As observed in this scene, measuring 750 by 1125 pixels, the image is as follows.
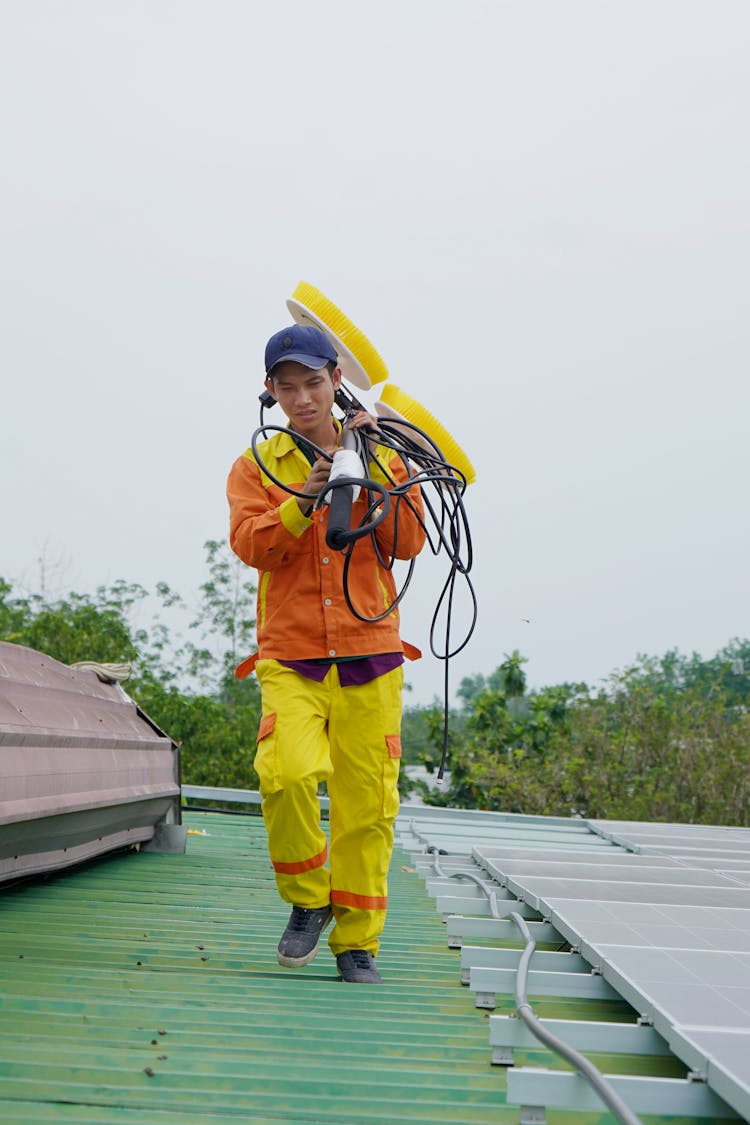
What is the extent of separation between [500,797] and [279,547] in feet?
49.6

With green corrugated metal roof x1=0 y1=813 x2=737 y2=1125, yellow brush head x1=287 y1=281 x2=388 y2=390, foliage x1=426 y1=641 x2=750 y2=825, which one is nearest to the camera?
green corrugated metal roof x1=0 y1=813 x2=737 y2=1125

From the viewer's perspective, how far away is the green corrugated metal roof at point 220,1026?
2068 mm

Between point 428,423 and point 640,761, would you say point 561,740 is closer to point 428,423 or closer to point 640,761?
point 640,761

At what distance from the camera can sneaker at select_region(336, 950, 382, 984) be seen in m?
3.21

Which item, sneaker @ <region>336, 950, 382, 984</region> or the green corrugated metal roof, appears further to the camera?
sneaker @ <region>336, 950, 382, 984</region>

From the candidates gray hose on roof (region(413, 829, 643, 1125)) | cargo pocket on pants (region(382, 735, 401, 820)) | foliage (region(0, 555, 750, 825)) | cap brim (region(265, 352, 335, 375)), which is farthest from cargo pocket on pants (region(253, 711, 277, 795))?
foliage (region(0, 555, 750, 825))

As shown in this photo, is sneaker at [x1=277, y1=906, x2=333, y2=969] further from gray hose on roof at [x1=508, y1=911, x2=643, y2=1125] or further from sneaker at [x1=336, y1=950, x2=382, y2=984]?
gray hose on roof at [x1=508, y1=911, x2=643, y2=1125]

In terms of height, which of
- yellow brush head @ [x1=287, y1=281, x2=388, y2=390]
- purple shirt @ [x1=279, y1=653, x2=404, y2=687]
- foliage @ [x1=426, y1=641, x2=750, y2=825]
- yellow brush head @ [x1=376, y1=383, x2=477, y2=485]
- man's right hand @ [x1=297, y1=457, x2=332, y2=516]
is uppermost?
yellow brush head @ [x1=287, y1=281, x2=388, y2=390]

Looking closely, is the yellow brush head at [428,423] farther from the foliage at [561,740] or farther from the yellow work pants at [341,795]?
the foliage at [561,740]

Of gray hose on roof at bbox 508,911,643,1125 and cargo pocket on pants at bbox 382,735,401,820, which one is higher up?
cargo pocket on pants at bbox 382,735,401,820

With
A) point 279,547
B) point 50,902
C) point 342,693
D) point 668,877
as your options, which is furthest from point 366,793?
point 668,877

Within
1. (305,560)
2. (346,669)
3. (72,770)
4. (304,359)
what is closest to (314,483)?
(305,560)

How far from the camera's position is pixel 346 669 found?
3320 millimetres

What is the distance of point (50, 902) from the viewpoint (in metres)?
4.38
